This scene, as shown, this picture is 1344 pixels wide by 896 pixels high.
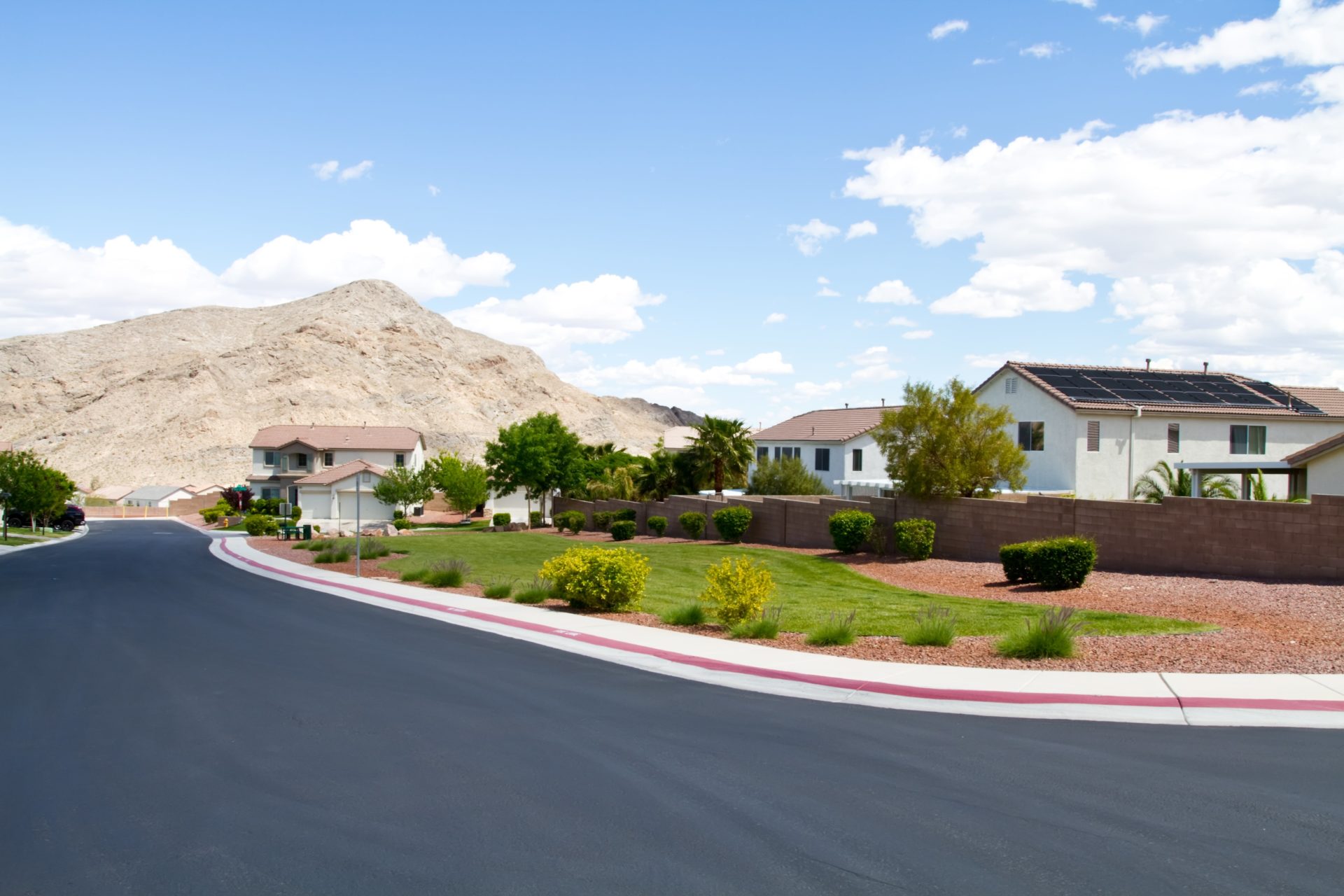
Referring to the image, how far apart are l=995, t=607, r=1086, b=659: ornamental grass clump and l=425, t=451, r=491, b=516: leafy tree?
60.9m

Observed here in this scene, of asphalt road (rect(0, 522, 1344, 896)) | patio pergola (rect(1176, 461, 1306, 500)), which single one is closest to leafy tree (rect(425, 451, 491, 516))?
patio pergola (rect(1176, 461, 1306, 500))

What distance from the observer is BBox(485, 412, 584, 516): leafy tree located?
2473 inches

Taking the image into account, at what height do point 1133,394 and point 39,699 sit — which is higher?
point 1133,394

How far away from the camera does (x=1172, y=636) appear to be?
→ 588 inches

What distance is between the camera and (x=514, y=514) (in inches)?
3145

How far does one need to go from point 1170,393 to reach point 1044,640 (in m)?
34.6

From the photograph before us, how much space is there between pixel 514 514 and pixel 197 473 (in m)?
55.8

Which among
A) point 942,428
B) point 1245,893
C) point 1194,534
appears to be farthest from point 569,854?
point 942,428

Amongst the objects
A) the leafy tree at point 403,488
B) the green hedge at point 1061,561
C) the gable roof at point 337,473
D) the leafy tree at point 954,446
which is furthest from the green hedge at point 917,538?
the gable roof at point 337,473

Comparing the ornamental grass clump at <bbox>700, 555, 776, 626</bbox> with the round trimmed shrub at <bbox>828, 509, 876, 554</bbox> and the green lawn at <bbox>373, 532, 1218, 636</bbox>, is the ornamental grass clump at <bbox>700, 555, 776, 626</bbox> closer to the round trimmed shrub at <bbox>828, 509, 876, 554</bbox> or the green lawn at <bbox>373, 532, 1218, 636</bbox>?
the green lawn at <bbox>373, 532, 1218, 636</bbox>

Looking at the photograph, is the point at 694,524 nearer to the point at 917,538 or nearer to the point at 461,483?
the point at 917,538

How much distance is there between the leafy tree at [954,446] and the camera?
30.9 meters

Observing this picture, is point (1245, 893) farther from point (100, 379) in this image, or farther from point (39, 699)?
point (100, 379)

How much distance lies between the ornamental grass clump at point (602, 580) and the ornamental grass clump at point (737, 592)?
2.74 meters
